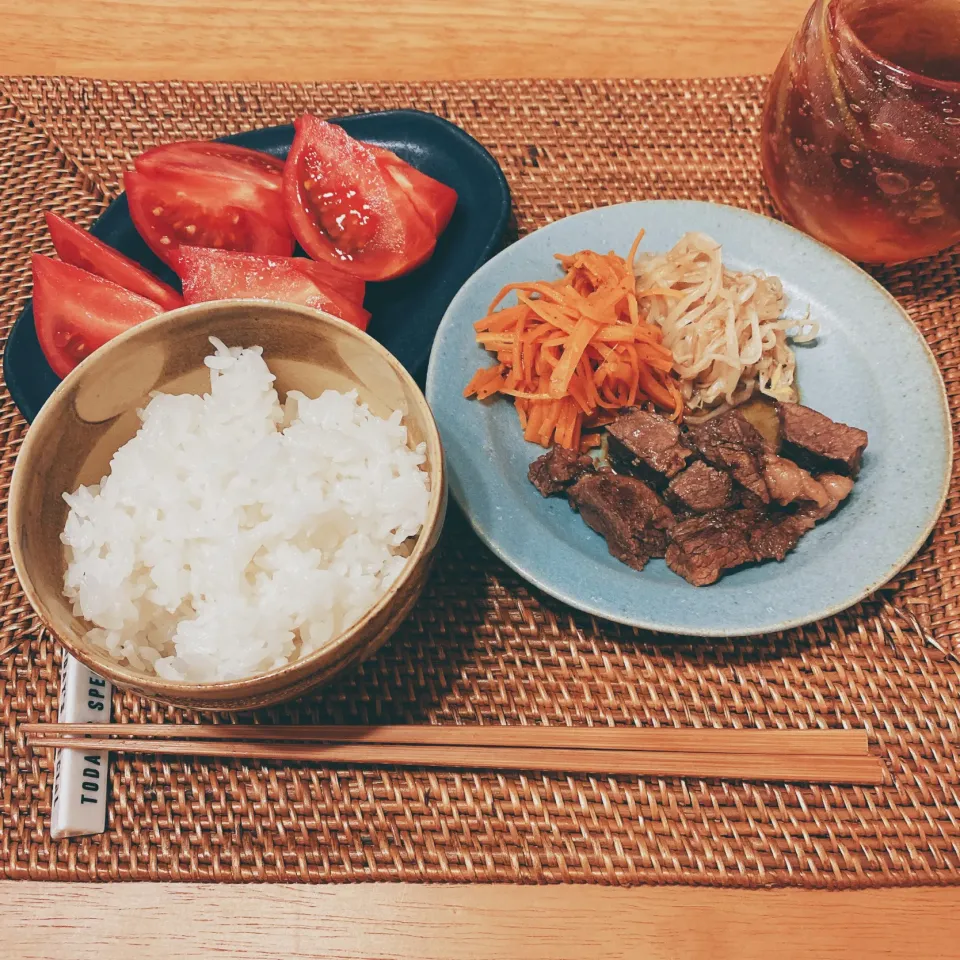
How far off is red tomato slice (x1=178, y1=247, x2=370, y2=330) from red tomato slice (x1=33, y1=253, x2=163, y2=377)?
142 mm

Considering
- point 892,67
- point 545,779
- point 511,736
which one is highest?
point 892,67

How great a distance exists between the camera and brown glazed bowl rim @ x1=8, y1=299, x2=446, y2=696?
1253 millimetres

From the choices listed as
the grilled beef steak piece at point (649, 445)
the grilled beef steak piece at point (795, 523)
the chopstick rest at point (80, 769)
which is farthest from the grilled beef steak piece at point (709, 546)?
the chopstick rest at point (80, 769)

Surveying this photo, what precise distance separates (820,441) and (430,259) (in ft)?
3.86

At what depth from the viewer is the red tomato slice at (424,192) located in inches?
84.2

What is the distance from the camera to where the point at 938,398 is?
1.87m

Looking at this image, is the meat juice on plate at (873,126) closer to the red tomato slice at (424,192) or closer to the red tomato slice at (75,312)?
the red tomato slice at (424,192)

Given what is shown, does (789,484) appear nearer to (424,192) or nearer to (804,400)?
(804,400)

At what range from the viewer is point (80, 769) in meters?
1.63

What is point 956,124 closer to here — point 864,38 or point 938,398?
point 864,38

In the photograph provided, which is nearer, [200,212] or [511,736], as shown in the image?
[511,736]

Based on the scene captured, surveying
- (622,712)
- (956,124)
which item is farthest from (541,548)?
(956,124)

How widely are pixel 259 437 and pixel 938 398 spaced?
63.4 inches

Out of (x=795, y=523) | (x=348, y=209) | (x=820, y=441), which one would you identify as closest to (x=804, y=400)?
(x=820, y=441)
